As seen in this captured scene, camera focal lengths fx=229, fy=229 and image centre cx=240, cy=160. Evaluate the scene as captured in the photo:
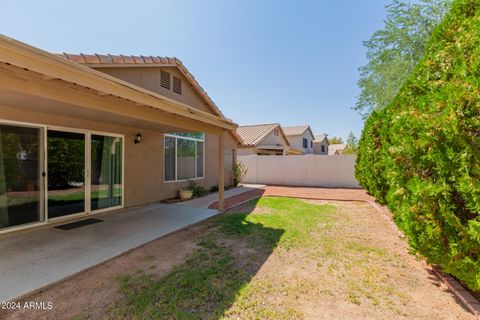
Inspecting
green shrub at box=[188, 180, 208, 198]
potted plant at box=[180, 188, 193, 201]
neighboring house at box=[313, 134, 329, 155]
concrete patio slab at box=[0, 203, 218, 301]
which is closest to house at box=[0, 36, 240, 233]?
potted plant at box=[180, 188, 193, 201]

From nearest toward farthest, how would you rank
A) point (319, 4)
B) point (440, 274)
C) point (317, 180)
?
1. point (440, 274)
2. point (319, 4)
3. point (317, 180)

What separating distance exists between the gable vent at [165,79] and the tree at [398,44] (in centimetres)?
1341

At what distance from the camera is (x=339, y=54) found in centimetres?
1319

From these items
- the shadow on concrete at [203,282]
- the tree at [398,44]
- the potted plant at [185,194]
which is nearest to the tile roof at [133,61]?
the shadow on concrete at [203,282]

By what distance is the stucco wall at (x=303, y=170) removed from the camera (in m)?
14.6

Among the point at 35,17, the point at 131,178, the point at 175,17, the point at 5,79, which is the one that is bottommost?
the point at 131,178

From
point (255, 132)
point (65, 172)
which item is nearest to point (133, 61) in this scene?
point (65, 172)

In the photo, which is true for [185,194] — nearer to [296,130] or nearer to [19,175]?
[19,175]

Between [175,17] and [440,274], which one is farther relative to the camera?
[175,17]

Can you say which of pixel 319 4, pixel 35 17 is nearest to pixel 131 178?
pixel 35 17

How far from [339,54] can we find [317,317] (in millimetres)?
14019

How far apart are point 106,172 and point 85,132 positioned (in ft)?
4.58

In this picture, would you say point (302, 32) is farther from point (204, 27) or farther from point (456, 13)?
point (456, 13)

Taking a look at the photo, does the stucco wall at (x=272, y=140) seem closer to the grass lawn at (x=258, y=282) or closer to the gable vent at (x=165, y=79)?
the gable vent at (x=165, y=79)
